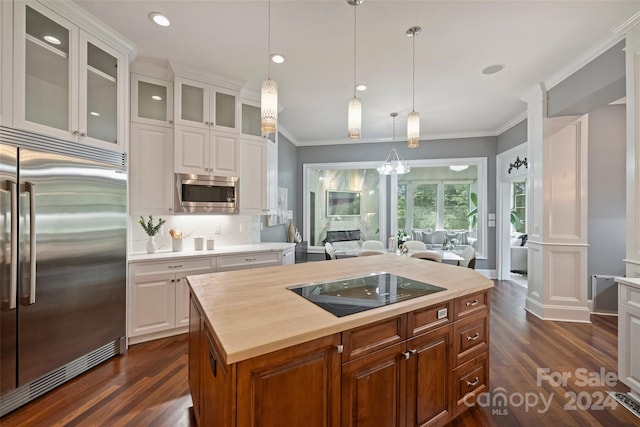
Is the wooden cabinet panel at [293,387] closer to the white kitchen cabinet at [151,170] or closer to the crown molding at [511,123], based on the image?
the white kitchen cabinet at [151,170]

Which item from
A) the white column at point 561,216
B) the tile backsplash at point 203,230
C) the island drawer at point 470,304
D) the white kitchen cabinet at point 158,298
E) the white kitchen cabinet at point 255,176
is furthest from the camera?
the white kitchen cabinet at point 255,176

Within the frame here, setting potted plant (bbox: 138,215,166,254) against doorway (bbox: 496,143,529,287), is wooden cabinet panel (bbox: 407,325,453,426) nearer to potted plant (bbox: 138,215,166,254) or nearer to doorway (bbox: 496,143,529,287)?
potted plant (bbox: 138,215,166,254)

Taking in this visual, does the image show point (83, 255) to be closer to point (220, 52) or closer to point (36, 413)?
point (36, 413)

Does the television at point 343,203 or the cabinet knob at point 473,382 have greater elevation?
the television at point 343,203

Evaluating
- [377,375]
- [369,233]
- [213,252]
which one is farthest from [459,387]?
[369,233]

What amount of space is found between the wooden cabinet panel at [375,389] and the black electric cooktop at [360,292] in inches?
8.6

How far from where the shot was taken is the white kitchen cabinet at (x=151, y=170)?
2926 millimetres

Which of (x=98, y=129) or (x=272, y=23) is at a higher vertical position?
(x=272, y=23)

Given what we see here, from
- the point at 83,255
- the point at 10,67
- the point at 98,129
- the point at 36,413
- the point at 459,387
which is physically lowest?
the point at 36,413

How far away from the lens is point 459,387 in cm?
172

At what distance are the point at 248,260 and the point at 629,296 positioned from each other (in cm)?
340

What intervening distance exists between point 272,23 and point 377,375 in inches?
104

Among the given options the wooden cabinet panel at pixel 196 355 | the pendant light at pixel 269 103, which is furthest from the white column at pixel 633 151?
the wooden cabinet panel at pixel 196 355

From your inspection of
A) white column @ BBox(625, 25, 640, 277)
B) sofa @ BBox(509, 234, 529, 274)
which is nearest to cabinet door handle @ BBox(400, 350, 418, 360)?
white column @ BBox(625, 25, 640, 277)
